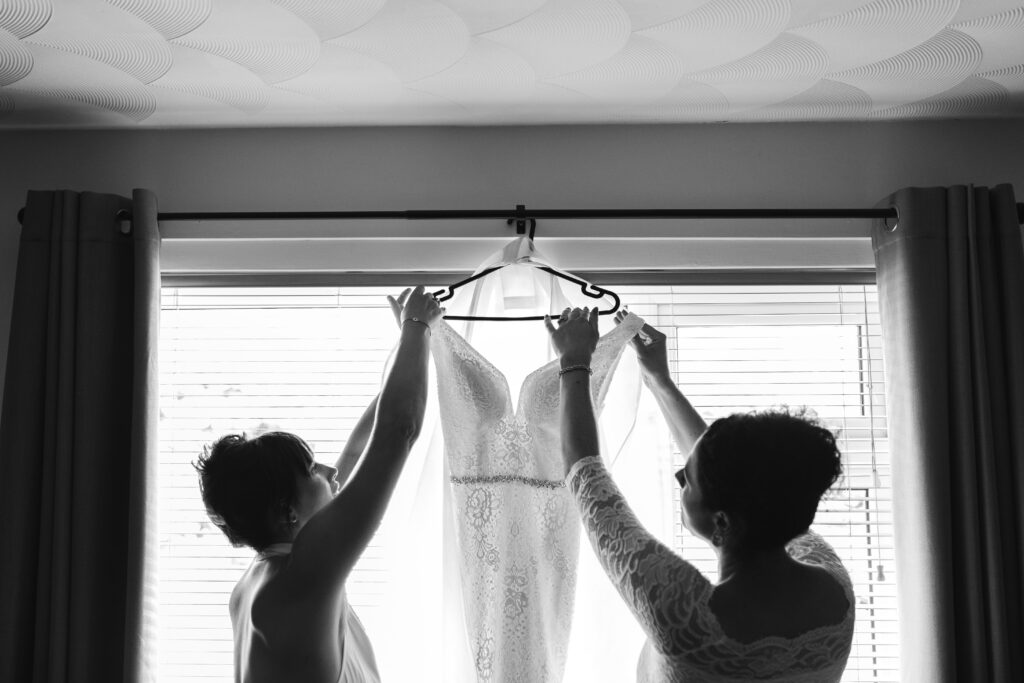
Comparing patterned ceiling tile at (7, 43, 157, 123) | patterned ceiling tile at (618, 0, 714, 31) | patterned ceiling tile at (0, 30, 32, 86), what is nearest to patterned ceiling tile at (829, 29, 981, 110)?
patterned ceiling tile at (618, 0, 714, 31)

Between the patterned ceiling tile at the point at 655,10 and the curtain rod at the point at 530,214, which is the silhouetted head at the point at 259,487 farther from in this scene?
the patterned ceiling tile at the point at 655,10

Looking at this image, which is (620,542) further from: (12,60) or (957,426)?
(12,60)

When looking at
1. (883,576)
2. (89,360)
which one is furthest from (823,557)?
(89,360)

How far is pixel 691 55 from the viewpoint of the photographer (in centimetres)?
195

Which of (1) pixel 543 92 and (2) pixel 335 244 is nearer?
(1) pixel 543 92

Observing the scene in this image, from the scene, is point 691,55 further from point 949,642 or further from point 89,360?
point 89,360

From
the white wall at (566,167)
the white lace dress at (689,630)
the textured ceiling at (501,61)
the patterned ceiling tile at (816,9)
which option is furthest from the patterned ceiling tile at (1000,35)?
the white lace dress at (689,630)

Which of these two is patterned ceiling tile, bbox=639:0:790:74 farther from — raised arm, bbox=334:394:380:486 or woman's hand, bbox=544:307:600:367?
raised arm, bbox=334:394:380:486

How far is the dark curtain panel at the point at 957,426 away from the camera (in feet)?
6.43

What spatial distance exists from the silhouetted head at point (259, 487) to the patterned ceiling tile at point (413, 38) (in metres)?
0.94

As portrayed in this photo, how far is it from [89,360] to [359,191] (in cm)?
83

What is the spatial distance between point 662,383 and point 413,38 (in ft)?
3.14

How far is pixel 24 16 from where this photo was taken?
1.78 meters

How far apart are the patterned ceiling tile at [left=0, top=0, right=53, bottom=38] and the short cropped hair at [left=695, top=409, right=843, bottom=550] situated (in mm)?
1626
